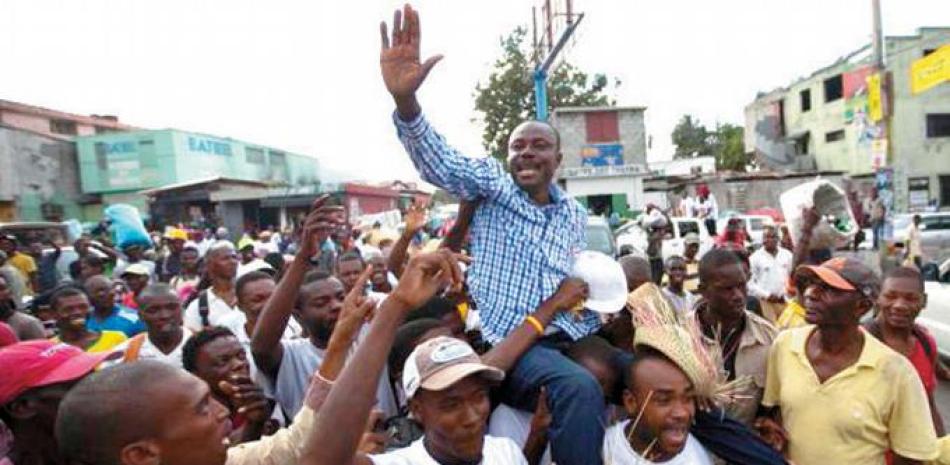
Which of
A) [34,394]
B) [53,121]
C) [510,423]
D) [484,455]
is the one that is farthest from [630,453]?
[53,121]

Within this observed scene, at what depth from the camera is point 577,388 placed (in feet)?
7.30

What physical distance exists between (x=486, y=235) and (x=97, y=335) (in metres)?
2.99

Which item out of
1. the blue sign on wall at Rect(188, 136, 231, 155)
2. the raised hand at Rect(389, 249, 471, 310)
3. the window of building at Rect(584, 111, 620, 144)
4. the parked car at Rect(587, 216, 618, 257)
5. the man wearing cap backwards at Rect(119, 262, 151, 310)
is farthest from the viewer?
the blue sign on wall at Rect(188, 136, 231, 155)

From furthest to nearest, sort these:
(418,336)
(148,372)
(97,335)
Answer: (97,335) → (418,336) → (148,372)

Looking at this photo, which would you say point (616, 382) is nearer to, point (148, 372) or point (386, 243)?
point (148, 372)


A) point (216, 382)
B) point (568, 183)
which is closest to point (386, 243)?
point (216, 382)

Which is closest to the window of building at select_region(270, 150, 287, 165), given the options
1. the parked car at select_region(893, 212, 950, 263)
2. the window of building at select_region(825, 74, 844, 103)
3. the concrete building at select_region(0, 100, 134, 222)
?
the concrete building at select_region(0, 100, 134, 222)

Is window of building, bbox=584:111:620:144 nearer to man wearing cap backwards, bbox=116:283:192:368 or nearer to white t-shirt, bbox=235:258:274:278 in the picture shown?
white t-shirt, bbox=235:258:274:278

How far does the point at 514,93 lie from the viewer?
3609cm

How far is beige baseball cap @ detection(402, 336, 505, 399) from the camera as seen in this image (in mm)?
1951

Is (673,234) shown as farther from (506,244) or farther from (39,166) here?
(39,166)

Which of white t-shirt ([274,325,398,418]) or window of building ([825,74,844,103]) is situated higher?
window of building ([825,74,844,103])

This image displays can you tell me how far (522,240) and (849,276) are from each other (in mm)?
1319

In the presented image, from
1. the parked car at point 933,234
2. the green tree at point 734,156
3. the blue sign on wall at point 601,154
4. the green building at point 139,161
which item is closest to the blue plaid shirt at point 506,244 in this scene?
the parked car at point 933,234
